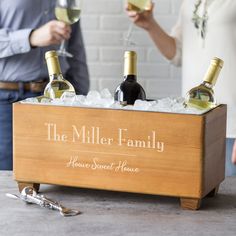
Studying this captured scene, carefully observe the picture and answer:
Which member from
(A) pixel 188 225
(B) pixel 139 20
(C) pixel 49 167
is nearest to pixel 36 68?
(B) pixel 139 20

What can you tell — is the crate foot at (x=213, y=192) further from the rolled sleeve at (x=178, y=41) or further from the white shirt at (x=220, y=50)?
the rolled sleeve at (x=178, y=41)

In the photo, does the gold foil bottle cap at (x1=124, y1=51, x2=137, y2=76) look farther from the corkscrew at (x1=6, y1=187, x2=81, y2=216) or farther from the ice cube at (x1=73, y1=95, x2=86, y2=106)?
the corkscrew at (x1=6, y1=187, x2=81, y2=216)

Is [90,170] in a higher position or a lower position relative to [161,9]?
lower

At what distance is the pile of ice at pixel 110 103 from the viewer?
1.38m

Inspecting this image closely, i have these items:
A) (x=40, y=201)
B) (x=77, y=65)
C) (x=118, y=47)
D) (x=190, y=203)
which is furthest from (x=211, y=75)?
(x=118, y=47)

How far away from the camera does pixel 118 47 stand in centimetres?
339

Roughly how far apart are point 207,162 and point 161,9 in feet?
6.64

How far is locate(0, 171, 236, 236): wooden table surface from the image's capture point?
1.26 m

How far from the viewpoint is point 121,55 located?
11.2 feet

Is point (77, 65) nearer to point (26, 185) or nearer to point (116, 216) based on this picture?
point (26, 185)

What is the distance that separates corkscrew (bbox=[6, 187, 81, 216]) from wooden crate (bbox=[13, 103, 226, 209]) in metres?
0.04

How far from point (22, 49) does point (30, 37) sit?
0.22 feet

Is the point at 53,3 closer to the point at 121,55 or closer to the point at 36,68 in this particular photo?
the point at 36,68

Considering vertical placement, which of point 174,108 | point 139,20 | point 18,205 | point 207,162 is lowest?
point 18,205
